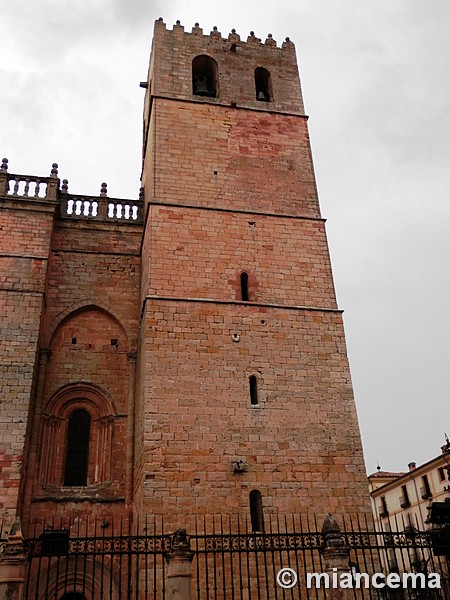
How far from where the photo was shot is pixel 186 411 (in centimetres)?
1020

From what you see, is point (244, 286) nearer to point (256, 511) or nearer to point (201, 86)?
point (256, 511)

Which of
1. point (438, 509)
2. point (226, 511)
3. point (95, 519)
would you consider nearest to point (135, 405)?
point (95, 519)

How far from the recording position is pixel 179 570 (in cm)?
661

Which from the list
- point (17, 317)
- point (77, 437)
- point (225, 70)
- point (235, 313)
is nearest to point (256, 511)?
point (235, 313)

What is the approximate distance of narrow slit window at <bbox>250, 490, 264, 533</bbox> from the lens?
957 cm

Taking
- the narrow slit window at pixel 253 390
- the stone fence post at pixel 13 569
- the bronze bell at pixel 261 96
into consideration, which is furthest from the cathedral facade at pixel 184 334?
the stone fence post at pixel 13 569

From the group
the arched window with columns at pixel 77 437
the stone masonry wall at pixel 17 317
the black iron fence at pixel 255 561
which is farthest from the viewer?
the arched window with columns at pixel 77 437

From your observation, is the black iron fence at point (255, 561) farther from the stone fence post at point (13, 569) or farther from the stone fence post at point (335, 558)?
the stone fence post at point (13, 569)

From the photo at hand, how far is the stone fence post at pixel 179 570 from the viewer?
21.3ft

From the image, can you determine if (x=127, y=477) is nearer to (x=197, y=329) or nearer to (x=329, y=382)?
(x=197, y=329)

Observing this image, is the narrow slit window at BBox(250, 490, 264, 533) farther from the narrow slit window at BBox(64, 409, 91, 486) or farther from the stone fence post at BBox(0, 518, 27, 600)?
the stone fence post at BBox(0, 518, 27, 600)

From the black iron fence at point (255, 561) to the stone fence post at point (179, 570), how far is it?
0.01 m

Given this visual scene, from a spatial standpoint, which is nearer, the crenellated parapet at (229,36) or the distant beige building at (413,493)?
the crenellated parapet at (229,36)

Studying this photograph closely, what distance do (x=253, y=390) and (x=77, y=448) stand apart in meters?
3.66
